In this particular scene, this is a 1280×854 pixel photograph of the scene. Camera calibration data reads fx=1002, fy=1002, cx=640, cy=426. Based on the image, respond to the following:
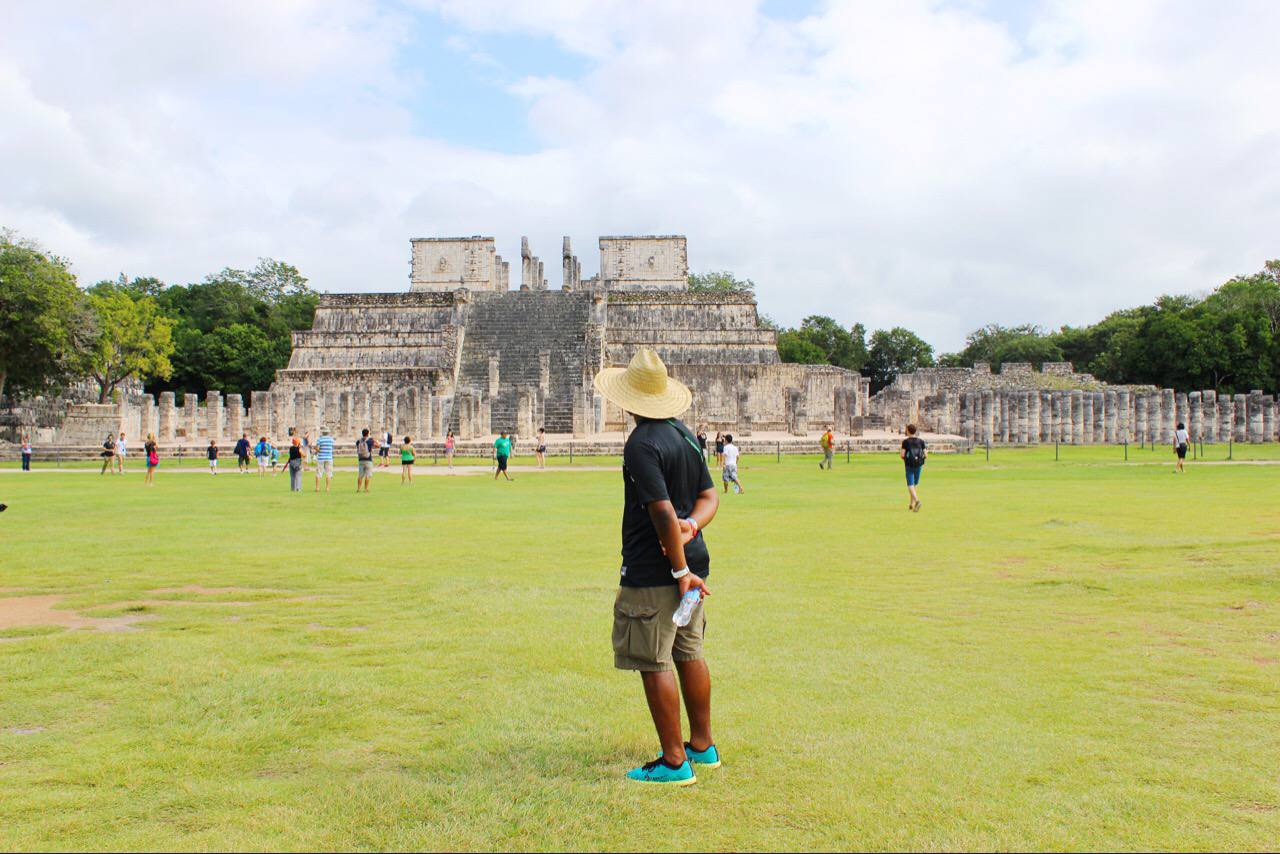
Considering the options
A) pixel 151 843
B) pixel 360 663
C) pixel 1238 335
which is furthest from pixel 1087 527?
pixel 1238 335

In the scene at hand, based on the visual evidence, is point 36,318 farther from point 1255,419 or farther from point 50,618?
point 1255,419

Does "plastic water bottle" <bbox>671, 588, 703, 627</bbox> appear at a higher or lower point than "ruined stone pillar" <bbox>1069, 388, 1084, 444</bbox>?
lower

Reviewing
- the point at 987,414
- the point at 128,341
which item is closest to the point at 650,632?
the point at 987,414

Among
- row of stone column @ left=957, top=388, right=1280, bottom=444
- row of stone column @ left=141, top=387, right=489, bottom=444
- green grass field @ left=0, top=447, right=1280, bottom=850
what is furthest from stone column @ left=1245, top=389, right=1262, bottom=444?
green grass field @ left=0, top=447, right=1280, bottom=850

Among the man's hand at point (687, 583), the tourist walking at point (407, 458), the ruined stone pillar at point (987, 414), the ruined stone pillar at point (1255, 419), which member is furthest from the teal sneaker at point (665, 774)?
the ruined stone pillar at point (1255, 419)

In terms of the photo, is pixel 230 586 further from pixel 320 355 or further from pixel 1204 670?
pixel 320 355

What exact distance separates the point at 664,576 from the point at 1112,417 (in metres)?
39.2

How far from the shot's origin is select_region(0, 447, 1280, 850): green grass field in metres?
3.74

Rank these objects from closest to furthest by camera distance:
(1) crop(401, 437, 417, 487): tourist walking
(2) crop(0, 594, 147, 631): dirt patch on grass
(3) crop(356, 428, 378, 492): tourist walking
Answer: (2) crop(0, 594, 147, 631): dirt patch on grass, (3) crop(356, 428, 378, 492): tourist walking, (1) crop(401, 437, 417, 487): tourist walking

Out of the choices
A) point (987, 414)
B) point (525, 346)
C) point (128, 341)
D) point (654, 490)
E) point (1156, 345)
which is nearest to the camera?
point (654, 490)

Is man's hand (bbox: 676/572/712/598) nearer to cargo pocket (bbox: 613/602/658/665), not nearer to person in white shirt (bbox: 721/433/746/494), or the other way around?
cargo pocket (bbox: 613/602/658/665)

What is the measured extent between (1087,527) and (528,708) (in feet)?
30.2

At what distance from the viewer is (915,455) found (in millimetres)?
14445

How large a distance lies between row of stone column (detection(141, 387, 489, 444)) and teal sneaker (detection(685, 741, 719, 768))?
103ft
